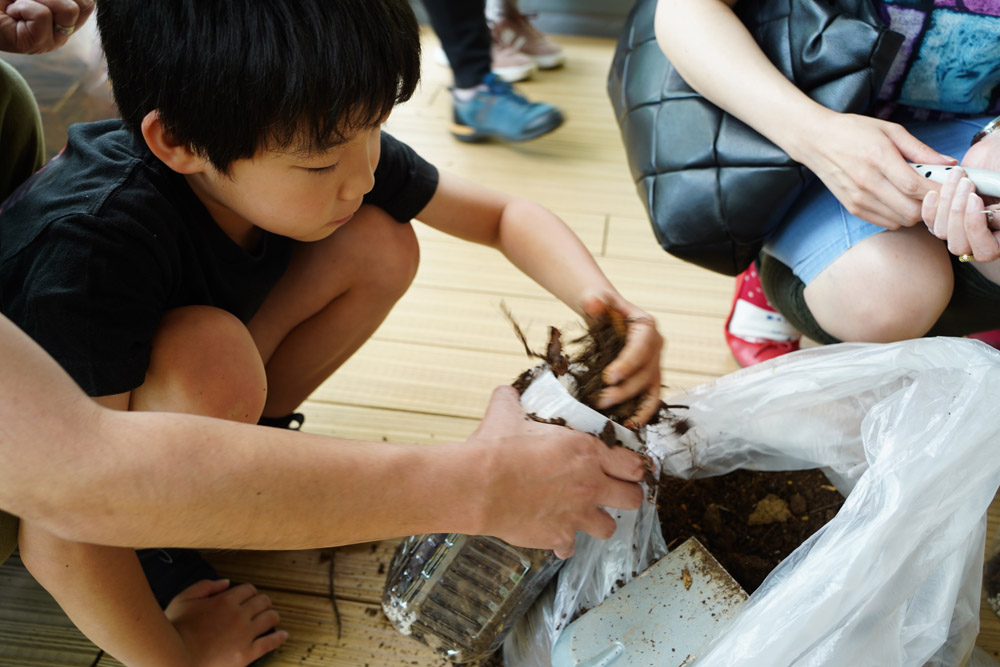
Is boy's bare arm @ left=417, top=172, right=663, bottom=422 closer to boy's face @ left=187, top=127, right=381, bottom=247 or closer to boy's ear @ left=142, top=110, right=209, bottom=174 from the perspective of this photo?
boy's face @ left=187, top=127, right=381, bottom=247

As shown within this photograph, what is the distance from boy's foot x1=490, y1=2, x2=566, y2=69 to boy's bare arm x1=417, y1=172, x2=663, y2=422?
39.0 inches

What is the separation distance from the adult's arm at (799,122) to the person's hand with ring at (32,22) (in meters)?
0.54

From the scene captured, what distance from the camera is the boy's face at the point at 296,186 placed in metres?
0.59

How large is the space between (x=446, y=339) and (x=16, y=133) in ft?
1.76

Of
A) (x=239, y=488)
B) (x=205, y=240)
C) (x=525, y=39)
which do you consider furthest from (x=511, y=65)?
(x=239, y=488)

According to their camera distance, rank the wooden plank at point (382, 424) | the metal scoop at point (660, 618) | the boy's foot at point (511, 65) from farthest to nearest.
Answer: the boy's foot at point (511, 65) → the wooden plank at point (382, 424) → the metal scoop at point (660, 618)

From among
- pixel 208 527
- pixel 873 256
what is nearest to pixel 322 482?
pixel 208 527

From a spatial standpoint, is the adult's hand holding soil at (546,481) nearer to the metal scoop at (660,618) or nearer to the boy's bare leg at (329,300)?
the metal scoop at (660,618)

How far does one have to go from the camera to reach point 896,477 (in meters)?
0.58

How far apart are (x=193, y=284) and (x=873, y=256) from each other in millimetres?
595

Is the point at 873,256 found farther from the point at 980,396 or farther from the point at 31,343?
the point at 31,343

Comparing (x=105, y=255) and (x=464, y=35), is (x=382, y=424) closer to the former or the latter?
(x=105, y=255)

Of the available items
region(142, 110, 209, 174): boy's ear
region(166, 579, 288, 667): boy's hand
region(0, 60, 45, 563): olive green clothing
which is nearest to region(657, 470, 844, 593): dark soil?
region(166, 579, 288, 667): boy's hand

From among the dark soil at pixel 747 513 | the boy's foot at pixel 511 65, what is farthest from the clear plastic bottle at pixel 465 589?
the boy's foot at pixel 511 65
